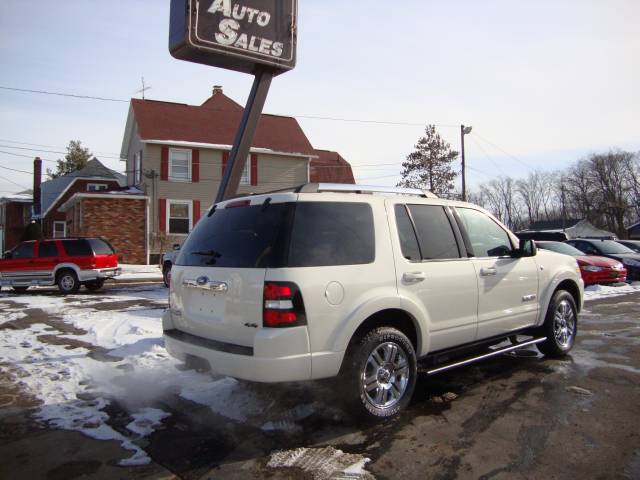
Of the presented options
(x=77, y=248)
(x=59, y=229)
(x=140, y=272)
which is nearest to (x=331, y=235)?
(x=77, y=248)

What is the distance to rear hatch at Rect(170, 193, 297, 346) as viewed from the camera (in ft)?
11.8

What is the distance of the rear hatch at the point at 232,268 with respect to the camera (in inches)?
142

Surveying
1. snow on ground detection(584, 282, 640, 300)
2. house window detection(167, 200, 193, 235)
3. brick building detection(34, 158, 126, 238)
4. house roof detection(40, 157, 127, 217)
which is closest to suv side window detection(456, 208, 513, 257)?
snow on ground detection(584, 282, 640, 300)

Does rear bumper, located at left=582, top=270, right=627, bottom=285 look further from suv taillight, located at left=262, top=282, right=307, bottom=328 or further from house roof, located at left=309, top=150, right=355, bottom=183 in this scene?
house roof, located at left=309, top=150, right=355, bottom=183

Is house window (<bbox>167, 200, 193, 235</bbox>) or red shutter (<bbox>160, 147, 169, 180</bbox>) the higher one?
red shutter (<bbox>160, 147, 169, 180</bbox>)

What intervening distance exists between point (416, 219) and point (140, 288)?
12585mm

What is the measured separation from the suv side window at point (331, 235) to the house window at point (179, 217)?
22117 millimetres

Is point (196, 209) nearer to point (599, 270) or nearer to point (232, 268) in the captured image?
point (599, 270)

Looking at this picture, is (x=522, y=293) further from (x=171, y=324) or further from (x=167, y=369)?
(x=167, y=369)

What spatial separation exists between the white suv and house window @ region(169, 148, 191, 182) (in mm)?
21551

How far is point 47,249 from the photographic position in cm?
1474

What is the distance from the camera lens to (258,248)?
372 cm

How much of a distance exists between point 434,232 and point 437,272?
17.1 inches

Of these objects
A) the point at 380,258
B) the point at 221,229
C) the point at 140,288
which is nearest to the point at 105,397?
the point at 221,229
